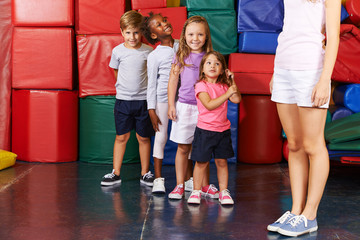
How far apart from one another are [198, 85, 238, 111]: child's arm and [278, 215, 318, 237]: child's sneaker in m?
0.86

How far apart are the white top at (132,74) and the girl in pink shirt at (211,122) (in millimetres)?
711

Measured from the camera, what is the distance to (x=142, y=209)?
2.80 metres

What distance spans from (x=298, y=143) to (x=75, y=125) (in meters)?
2.66

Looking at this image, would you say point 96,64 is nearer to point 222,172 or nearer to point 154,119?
point 154,119

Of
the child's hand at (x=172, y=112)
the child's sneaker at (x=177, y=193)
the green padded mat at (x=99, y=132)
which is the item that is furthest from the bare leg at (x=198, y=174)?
the green padded mat at (x=99, y=132)

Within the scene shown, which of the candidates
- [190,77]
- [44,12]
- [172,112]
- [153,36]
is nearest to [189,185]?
[172,112]

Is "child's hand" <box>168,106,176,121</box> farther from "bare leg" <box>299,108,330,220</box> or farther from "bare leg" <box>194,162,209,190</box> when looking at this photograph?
"bare leg" <box>299,108,330,220</box>

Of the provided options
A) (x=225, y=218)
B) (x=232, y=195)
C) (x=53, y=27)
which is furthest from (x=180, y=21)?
(x=225, y=218)

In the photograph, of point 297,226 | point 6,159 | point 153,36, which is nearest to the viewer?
point 297,226

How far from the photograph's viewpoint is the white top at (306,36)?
2178 millimetres

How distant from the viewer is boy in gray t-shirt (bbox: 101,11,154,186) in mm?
3514

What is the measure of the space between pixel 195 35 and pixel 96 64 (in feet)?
5.20

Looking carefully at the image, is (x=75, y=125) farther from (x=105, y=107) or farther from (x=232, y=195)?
(x=232, y=195)

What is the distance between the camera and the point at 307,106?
2191mm
